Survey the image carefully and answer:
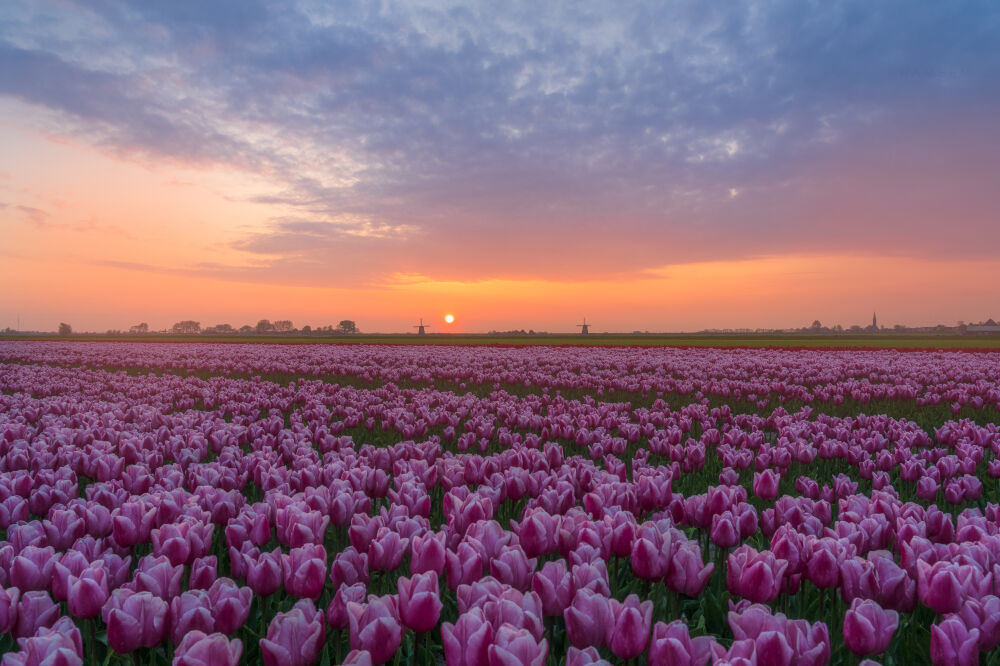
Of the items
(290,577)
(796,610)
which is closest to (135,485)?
(290,577)

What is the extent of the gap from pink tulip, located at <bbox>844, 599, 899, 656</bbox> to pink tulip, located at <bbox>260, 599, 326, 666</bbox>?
6.45 ft

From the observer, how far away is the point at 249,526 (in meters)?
3.84

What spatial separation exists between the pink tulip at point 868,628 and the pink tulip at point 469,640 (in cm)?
141

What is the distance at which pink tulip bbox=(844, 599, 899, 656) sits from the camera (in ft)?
8.20

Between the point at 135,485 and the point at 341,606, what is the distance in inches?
123

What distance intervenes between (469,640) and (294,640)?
0.68 metres

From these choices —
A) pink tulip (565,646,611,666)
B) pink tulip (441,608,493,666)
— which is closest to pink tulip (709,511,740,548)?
pink tulip (565,646,611,666)

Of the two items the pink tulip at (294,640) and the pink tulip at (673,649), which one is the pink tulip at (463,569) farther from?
the pink tulip at (673,649)

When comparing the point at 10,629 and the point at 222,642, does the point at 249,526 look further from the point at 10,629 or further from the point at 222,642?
the point at 222,642

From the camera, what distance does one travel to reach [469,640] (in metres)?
2.15

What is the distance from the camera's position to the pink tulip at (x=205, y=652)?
2098mm

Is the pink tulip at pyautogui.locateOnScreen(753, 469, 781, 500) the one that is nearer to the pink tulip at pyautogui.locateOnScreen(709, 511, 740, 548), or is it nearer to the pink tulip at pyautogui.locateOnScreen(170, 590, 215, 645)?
the pink tulip at pyautogui.locateOnScreen(709, 511, 740, 548)

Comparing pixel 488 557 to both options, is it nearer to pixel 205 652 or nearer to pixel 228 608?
pixel 228 608

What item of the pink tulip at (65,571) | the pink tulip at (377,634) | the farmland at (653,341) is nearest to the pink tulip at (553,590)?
the pink tulip at (377,634)
